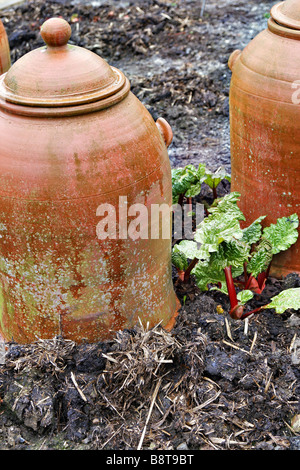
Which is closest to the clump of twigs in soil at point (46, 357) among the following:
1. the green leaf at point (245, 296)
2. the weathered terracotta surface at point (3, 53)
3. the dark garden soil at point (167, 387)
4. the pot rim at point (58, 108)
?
the dark garden soil at point (167, 387)

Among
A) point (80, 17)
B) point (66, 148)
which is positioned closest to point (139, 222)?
point (66, 148)

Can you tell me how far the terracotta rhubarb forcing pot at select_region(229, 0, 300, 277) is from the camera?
11.1 ft

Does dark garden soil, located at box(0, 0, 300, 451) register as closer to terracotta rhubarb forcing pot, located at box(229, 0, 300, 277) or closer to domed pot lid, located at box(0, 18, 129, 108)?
terracotta rhubarb forcing pot, located at box(229, 0, 300, 277)

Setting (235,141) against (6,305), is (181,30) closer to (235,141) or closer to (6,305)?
(235,141)

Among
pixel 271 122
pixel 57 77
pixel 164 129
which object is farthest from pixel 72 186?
pixel 271 122

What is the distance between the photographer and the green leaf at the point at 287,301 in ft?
10.1

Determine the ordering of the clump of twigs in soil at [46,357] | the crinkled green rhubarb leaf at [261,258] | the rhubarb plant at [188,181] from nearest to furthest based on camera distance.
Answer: the clump of twigs in soil at [46,357], the crinkled green rhubarb leaf at [261,258], the rhubarb plant at [188,181]

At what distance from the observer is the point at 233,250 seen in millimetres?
3219

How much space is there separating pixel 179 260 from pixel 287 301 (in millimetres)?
713

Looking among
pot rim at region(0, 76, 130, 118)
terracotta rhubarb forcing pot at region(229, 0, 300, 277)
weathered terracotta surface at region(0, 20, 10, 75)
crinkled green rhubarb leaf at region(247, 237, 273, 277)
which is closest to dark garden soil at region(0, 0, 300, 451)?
crinkled green rhubarb leaf at region(247, 237, 273, 277)

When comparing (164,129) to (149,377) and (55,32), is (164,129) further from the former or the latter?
(149,377)

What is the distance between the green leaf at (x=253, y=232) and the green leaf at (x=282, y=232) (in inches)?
1.7

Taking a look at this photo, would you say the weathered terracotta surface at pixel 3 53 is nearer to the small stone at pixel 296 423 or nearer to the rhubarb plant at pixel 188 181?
the rhubarb plant at pixel 188 181
